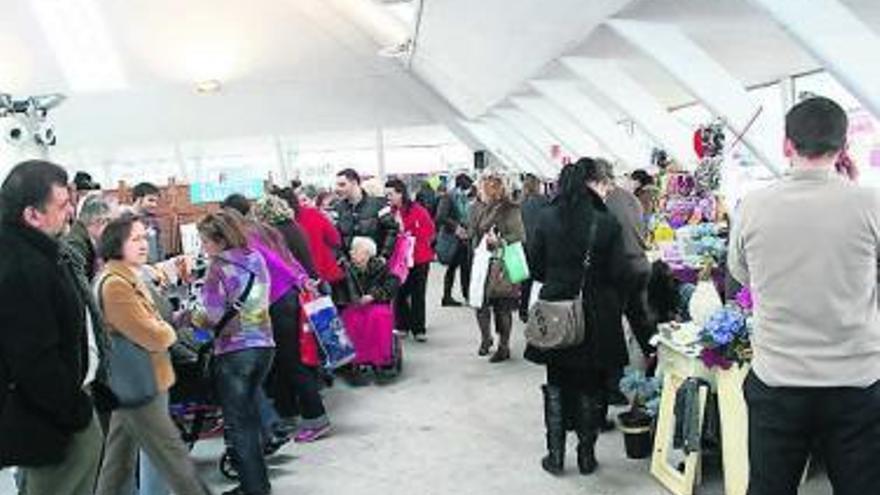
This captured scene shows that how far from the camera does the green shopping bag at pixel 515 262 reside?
6.11 metres

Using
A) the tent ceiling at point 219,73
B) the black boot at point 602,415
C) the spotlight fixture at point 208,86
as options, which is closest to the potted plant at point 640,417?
the black boot at point 602,415

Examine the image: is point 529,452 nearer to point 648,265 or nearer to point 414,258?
point 648,265

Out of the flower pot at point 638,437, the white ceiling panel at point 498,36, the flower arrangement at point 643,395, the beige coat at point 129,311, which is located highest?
the white ceiling panel at point 498,36

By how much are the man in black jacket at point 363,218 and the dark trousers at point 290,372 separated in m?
1.80

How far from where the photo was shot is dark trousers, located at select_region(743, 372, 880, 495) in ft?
7.11

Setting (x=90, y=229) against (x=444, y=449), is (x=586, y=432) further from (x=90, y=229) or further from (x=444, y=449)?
(x=90, y=229)

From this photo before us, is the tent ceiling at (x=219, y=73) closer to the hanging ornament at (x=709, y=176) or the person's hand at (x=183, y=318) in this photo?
the hanging ornament at (x=709, y=176)

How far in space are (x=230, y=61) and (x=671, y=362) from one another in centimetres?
1474

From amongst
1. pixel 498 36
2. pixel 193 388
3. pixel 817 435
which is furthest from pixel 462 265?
pixel 817 435

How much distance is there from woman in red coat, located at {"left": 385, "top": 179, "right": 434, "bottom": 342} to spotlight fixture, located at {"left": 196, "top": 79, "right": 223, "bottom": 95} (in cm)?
1082

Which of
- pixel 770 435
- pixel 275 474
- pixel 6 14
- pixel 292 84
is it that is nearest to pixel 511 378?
pixel 275 474

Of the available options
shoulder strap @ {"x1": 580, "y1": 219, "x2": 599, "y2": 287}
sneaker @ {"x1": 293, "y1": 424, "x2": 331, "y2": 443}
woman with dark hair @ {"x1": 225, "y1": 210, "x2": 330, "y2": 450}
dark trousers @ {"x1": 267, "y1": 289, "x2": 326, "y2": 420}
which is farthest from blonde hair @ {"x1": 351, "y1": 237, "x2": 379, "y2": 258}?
shoulder strap @ {"x1": 580, "y1": 219, "x2": 599, "y2": 287}

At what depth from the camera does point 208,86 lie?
56.4 feet

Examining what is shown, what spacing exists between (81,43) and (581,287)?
15669 millimetres
